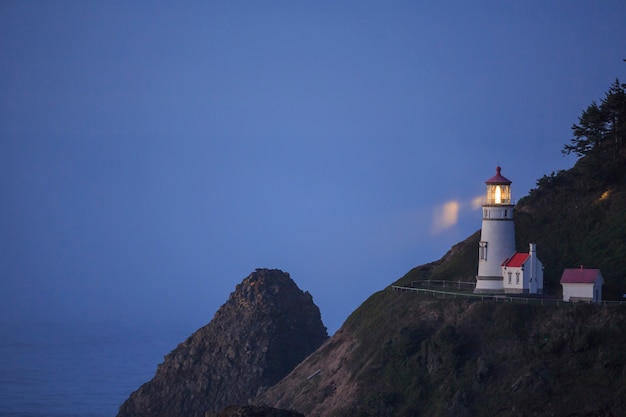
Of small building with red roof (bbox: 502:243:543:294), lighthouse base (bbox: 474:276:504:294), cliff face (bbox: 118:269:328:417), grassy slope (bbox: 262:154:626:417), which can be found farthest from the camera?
cliff face (bbox: 118:269:328:417)

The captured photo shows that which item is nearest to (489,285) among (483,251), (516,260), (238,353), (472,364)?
(483,251)

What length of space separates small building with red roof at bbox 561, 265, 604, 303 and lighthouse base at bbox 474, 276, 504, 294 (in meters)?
6.48

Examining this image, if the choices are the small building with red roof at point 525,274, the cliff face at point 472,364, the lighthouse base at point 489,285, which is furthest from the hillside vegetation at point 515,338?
the lighthouse base at point 489,285

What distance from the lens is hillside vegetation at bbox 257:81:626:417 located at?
6575 centimetres

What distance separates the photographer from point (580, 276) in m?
72.4

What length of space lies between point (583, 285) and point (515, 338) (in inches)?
233

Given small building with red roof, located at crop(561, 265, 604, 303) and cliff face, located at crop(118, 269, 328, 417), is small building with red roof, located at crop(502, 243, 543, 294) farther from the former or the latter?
cliff face, located at crop(118, 269, 328, 417)

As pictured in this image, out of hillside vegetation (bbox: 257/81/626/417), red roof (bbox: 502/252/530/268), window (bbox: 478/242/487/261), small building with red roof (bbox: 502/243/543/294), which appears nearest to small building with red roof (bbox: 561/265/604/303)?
hillside vegetation (bbox: 257/81/626/417)

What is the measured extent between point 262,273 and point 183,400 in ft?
48.8

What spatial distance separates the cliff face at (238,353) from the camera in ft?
321

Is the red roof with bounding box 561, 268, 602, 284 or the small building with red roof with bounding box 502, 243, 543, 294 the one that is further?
the small building with red roof with bounding box 502, 243, 543, 294

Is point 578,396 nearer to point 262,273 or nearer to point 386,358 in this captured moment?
point 386,358

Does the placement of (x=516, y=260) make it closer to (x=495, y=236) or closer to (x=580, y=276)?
Result: (x=495, y=236)

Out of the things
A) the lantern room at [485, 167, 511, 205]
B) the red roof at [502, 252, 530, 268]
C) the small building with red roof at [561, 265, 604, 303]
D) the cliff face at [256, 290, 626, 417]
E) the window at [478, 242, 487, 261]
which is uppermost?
the lantern room at [485, 167, 511, 205]
